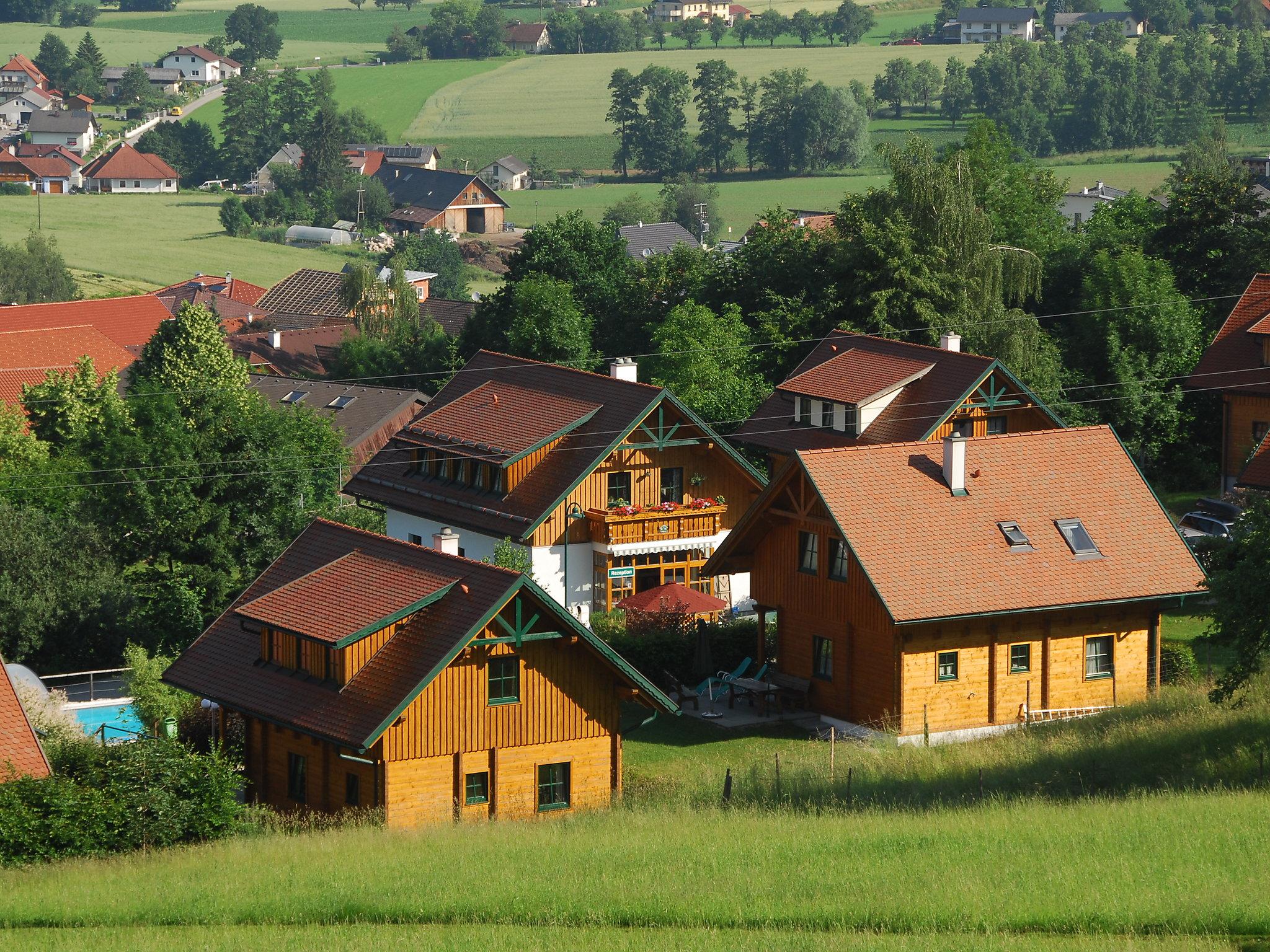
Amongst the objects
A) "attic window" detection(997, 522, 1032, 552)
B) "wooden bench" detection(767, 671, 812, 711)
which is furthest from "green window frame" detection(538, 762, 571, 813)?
"attic window" detection(997, 522, 1032, 552)

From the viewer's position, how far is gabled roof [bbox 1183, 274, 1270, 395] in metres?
60.1

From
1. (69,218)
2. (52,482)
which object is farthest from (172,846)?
(69,218)

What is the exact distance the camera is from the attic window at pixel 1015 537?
39.3 meters

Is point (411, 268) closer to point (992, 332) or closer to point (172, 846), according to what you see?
point (992, 332)

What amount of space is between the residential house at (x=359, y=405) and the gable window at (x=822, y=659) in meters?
36.1

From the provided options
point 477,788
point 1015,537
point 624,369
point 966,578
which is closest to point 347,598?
point 477,788

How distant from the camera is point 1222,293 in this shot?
72.7 meters

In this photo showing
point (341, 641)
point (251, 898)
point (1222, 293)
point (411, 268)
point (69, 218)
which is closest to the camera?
point (251, 898)

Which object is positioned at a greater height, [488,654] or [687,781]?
[488,654]

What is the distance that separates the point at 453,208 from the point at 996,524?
148m

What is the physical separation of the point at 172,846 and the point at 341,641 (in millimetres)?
4319

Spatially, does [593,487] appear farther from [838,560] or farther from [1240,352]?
[1240,352]

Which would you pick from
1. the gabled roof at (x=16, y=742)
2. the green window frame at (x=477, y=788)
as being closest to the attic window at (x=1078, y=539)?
the green window frame at (x=477, y=788)

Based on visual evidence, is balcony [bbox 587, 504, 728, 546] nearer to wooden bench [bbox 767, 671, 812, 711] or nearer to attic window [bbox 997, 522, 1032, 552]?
wooden bench [bbox 767, 671, 812, 711]
